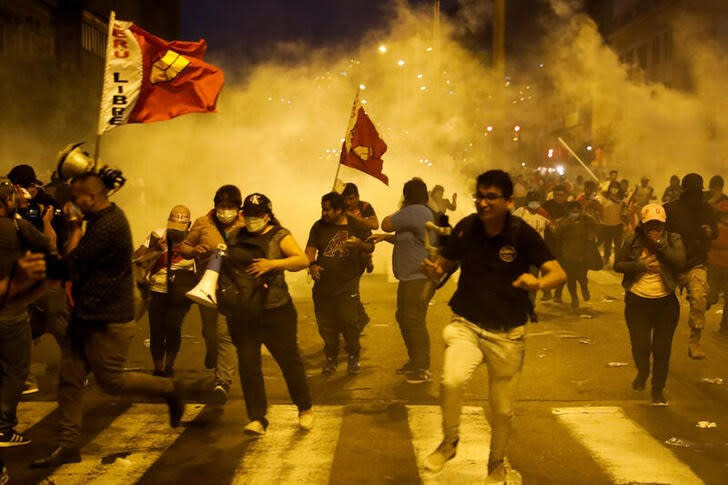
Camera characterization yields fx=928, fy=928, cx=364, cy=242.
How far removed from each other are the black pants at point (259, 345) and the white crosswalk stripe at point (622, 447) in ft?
6.76

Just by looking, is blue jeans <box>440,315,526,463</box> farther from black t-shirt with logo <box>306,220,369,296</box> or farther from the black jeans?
black t-shirt with logo <box>306,220,369,296</box>

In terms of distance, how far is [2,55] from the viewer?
17.9m

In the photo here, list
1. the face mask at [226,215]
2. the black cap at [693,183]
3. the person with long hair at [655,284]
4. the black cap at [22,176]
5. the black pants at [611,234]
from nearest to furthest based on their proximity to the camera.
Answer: the person with long hair at [655,284] < the face mask at [226,215] < the black cap at [22,176] < the black cap at [693,183] < the black pants at [611,234]

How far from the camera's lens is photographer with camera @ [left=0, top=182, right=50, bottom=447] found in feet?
19.1

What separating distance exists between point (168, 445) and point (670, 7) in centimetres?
3797

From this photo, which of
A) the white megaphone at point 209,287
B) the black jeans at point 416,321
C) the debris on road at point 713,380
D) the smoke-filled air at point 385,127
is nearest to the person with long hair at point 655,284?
the debris on road at point 713,380

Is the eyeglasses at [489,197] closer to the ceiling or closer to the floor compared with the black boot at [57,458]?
closer to the ceiling

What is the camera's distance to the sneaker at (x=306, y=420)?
6637 millimetres

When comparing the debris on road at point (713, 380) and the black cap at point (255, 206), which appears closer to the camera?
the black cap at point (255, 206)

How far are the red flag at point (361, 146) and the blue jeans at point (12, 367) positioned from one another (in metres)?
5.29

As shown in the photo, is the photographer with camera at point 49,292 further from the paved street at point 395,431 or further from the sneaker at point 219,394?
the sneaker at point 219,394

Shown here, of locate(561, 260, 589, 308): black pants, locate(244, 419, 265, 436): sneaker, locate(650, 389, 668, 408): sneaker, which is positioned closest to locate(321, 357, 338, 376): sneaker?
locate(244, 419, 265, 436): sneaker

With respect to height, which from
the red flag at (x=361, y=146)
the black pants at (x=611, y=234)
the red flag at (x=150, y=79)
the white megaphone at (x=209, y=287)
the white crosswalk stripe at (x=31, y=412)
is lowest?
the white crosswalk stripe at (x=31, y=412)

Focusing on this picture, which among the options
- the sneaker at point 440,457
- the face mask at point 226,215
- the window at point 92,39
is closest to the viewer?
the sneaker at point 440,457
